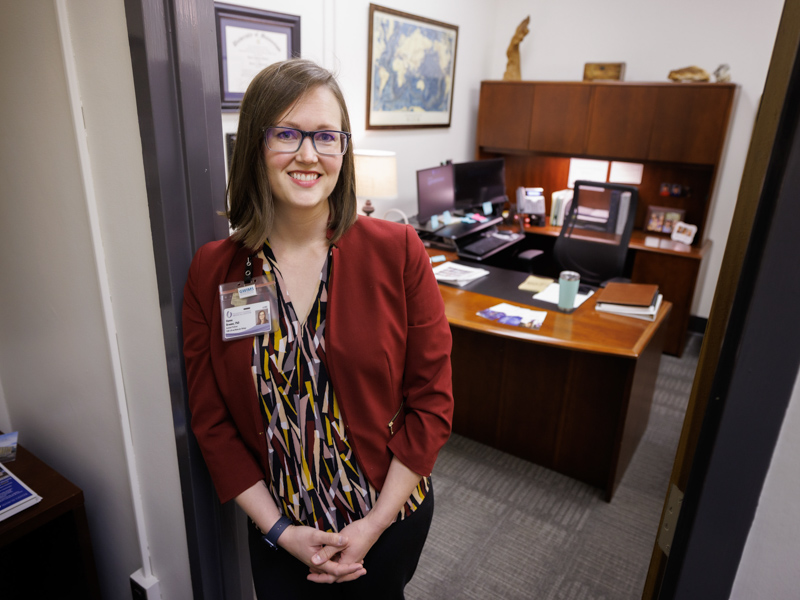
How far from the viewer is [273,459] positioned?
1.14 meters

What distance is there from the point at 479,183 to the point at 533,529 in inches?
109

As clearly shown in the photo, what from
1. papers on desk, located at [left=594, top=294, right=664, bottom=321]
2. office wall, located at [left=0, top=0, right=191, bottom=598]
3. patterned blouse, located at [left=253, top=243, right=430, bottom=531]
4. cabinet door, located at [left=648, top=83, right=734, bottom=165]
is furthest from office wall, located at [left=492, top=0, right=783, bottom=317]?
office wall, located at [left=0, top=0, right=191, bottom=598]

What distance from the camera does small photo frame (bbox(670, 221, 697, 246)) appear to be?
4.00 metres

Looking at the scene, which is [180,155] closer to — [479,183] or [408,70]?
[408,70]

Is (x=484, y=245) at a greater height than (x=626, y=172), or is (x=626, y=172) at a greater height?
(x=626, y=172)

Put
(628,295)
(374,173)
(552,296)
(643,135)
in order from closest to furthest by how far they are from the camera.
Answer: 1. (628,295)
2. (552,296)
3. (374,173)
4. (643,135)

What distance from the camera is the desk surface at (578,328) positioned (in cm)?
227


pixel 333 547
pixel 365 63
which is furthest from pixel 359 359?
pixel 365 63

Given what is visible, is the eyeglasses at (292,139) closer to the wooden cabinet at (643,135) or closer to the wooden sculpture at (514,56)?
the wooden cabinet at (643,135)

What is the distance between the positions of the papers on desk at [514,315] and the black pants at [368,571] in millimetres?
1333

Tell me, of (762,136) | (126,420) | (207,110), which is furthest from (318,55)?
(762,136)

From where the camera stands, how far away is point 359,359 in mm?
1091

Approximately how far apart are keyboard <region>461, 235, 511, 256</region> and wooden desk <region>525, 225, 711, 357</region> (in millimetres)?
975

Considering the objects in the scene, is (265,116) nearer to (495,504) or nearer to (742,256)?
(742,256)
